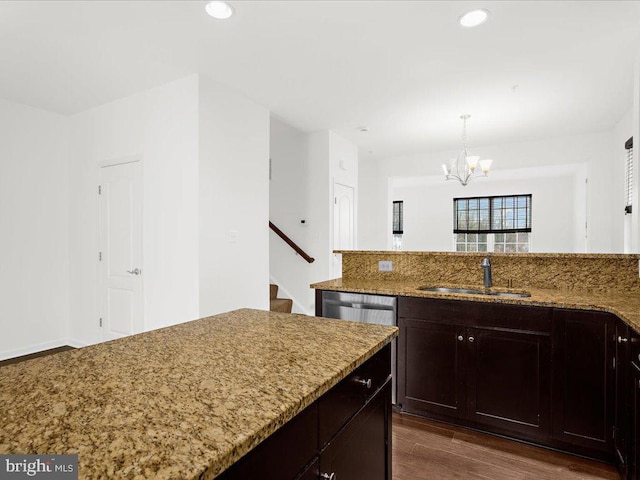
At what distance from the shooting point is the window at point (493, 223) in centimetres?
844

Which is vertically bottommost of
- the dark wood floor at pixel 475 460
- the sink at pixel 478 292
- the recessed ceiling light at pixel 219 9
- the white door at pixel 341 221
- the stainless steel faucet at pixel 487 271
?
the dark wood floor at pixel 475 460

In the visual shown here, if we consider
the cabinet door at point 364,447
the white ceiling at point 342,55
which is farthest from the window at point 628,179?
the cabinet door at point 364,447

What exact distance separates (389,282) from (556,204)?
691cm

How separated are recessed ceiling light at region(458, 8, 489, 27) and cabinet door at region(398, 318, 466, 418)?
6.77ft

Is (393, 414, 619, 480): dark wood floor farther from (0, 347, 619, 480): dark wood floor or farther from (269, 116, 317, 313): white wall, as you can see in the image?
(269, 116, 317, 313): white wall

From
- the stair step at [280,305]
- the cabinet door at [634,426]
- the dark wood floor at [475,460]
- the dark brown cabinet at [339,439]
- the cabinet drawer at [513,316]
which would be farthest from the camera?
the stair step at [280,305]

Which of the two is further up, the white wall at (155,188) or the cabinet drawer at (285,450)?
the white wall at (155,188)

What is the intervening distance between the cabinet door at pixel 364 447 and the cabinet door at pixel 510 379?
114 cm

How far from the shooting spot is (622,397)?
6.09ft

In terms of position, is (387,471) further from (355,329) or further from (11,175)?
(11,175)

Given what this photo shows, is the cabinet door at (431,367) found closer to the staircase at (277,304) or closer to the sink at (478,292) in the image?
the sink at (478,292)

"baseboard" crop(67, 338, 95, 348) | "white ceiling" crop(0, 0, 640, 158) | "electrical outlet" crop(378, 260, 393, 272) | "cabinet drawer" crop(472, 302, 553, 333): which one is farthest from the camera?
"baseboard" crop(67, 338, 95, 348)

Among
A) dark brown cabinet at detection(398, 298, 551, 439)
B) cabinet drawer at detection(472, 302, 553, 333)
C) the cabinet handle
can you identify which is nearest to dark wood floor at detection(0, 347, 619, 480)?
dark brown cabinet at detection(398, 298, 551, 439)

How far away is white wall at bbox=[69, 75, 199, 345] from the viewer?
10.6 feet
